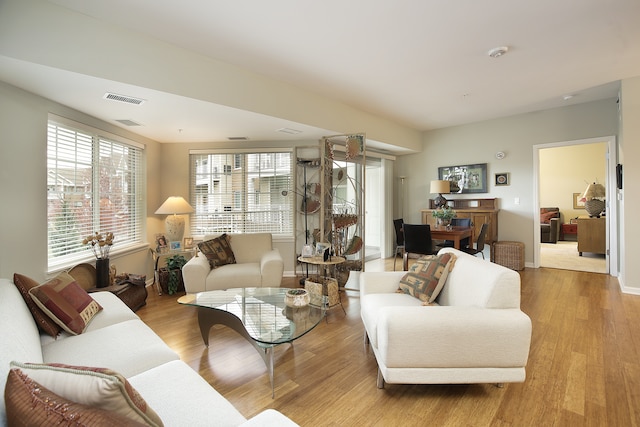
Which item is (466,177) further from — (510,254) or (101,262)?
(101,262)

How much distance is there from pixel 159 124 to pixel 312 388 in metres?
3.58

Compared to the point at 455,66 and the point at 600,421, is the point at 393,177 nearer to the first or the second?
the point at 455,66

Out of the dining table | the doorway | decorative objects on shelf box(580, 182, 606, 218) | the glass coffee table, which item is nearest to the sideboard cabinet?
the dining table

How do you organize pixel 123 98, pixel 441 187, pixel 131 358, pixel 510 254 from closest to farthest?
pixel 131 358
pixel 123 98
pixel 510 254
pixel 441 187

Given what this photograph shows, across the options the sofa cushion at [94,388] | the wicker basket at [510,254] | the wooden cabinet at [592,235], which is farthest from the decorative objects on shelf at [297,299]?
the wooden cabinet at [592,235]

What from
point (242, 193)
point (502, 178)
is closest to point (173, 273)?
point (242, 193)

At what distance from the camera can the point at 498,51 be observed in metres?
3.05

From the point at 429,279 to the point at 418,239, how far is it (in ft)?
7.73

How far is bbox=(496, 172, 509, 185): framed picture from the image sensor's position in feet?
18.4

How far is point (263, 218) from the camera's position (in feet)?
17.1

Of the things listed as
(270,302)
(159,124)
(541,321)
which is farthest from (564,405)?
(159,124)

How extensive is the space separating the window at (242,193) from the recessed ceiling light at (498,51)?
3.11 meters

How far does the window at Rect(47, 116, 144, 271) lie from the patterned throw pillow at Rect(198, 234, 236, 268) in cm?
122

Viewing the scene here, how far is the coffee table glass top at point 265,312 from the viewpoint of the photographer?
6.52 feet
